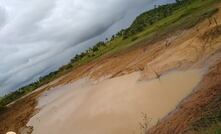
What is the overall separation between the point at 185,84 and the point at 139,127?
4.47 m

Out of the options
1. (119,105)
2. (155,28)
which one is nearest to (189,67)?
(119,105)

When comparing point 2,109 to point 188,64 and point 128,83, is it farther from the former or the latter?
point 188,64

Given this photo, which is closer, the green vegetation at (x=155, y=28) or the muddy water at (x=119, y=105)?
the muddy water at (x=119, y=105)

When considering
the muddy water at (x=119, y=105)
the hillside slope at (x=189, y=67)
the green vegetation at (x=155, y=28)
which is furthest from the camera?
the green vegetation at (x=155, y=28)

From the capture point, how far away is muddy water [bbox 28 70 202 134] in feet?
77.7

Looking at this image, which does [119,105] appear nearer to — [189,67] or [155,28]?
[189,67]

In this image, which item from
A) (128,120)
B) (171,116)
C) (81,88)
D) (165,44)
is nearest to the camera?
(171,116)

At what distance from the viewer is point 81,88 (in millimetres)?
43875

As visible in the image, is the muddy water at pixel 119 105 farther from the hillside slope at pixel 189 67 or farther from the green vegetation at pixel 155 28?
the green vegetation at pixel 155 28

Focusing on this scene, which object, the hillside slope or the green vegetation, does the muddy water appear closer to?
the hillside slope

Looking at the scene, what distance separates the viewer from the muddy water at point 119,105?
23672 millimetres

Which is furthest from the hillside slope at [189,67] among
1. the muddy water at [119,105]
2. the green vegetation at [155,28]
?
the green vegetation at [155,28]

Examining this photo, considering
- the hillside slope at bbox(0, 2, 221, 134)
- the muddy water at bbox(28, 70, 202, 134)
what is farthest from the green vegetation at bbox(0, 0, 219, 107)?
the muddy water at bbox(28, 70, 202, 134)

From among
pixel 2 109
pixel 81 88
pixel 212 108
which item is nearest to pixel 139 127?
pixel 212 108
